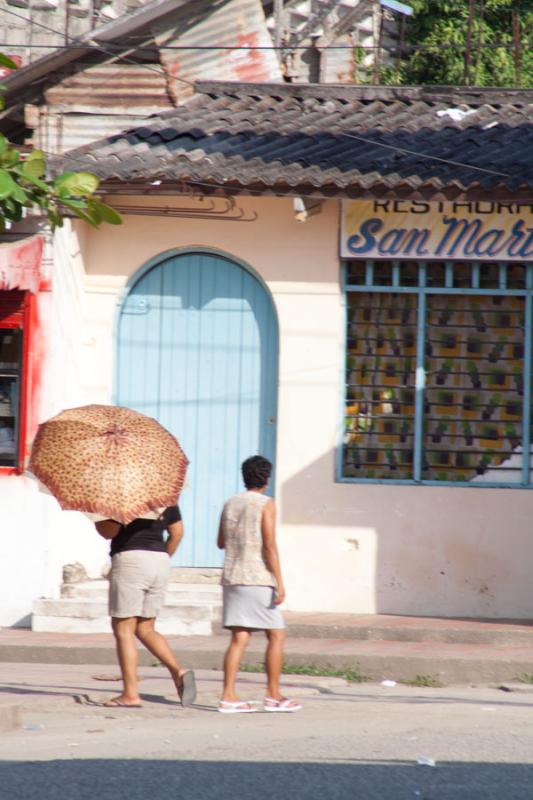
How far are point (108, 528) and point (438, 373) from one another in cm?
465

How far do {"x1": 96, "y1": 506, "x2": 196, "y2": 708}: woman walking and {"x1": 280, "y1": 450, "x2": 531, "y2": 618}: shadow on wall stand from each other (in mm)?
3663

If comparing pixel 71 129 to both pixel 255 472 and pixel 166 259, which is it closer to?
pixel 166 259

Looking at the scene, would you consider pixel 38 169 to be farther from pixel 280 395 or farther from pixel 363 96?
pixel 363 96

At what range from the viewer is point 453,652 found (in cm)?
1071

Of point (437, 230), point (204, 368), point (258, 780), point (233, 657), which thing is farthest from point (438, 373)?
point (258, 780)

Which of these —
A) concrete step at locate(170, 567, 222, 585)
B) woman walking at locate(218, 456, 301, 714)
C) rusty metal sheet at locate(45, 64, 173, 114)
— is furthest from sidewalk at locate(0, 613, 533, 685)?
rusty metal sheet at locate(45, 64, 173, 114)

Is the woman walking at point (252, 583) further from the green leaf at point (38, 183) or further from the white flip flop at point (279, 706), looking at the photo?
the green leaf at point (38, 183)

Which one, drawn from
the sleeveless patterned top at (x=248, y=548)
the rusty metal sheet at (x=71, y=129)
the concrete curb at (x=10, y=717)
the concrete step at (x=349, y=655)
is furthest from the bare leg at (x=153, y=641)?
the rusty metal sheet at (x=71, y=129)

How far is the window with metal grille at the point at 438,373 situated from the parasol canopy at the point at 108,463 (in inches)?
160

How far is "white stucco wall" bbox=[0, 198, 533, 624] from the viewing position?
39.2ft

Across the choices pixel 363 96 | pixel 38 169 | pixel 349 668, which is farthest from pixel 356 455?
pixel 38 169

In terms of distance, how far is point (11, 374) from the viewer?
11969 mm

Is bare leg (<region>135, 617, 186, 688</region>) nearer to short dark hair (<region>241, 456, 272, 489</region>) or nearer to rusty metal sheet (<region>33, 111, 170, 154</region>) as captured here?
short dark hair (<region>241, 456, 272, 489</region>)

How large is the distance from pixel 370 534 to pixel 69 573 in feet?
8.82
